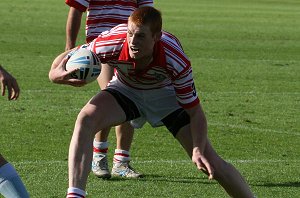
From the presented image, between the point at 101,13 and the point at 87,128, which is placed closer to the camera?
the point at 87,128

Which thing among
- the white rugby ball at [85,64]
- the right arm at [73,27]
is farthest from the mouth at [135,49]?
the right arm at [73,27]

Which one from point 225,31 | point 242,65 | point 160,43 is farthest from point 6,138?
point 225,31

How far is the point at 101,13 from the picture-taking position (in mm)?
10172

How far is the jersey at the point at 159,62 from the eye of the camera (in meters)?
7.78

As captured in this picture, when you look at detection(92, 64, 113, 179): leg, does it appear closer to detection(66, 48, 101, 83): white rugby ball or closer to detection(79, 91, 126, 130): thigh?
detection(79, 91, 126, 130): thigh

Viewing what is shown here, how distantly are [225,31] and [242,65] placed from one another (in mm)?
8166

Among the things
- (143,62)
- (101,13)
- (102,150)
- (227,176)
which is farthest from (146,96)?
(101,13)

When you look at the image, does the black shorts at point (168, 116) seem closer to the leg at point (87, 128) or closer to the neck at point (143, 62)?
the leg at point (87, 128)

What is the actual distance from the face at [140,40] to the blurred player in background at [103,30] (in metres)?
1.98

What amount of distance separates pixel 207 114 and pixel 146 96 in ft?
17.2

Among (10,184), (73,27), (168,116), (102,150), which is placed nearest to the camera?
(10,184)

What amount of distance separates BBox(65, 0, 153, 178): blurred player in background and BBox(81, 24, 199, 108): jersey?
1636 mm

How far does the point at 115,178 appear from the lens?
9609 mm

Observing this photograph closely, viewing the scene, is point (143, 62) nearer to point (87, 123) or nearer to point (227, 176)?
point (87, 123)
